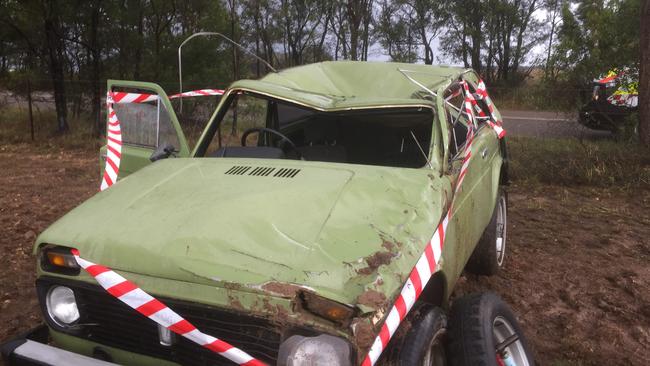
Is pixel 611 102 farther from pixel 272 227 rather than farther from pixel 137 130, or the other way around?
pixel 272 227

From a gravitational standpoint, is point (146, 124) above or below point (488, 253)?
above

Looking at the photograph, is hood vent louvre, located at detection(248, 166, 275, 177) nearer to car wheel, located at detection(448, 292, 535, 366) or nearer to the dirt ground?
car wheel, located at detection(448, 292, 535, 366)

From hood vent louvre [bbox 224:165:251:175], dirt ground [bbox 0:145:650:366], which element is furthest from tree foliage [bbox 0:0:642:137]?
hood vent louvre [bbox 224:165:251:175]

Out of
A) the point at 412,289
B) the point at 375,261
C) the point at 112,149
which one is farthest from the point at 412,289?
the point at 112,149

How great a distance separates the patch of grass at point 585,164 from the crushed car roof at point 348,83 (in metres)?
3.74

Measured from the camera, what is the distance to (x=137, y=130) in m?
4.02

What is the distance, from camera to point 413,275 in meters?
2.03

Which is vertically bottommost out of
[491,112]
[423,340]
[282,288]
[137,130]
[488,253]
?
[488,253]

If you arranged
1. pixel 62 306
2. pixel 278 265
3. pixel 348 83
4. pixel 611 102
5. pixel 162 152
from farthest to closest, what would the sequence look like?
pixel 611 102, pixel 348 83, pixel 162 152, pixel 62 306, pixel 278 265

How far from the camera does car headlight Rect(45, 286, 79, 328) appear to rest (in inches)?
89.0

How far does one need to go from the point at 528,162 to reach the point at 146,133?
6.07m

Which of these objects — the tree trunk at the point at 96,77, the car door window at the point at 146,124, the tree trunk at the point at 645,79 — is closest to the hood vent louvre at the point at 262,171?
the car door window at the point at 146,124

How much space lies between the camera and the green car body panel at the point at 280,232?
1.85 meters

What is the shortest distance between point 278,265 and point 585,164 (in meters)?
6.80
